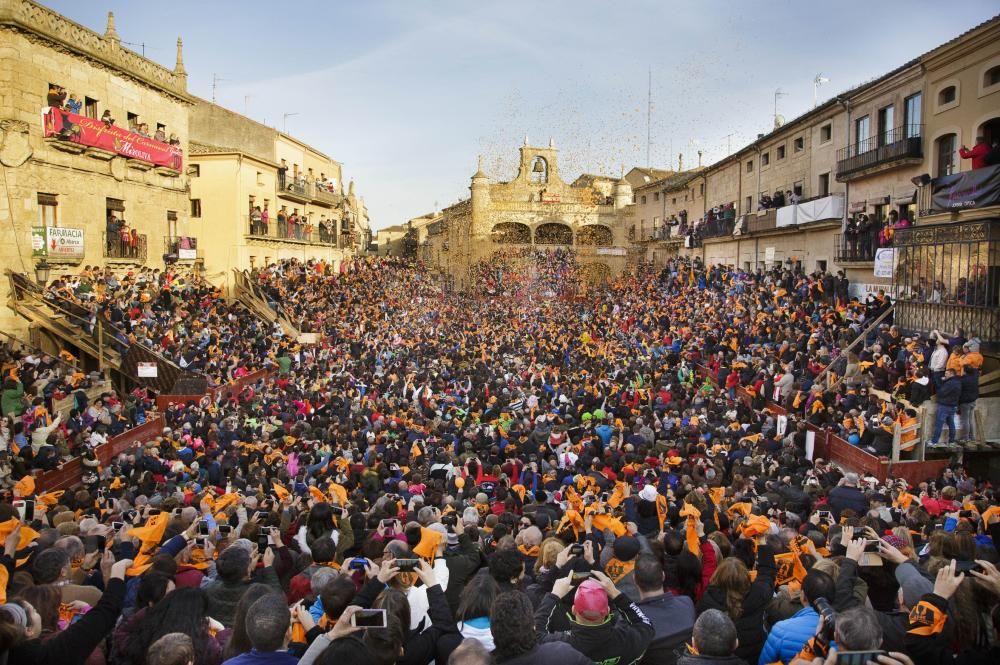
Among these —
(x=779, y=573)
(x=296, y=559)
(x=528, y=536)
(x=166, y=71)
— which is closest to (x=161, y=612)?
(x=296, y=559)

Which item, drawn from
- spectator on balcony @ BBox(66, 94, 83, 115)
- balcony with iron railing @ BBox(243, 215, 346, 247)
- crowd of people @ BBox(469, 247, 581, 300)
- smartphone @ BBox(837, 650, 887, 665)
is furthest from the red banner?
smartphone @ BBox(837, 650, 887, 665)

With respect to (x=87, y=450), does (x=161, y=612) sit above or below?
above

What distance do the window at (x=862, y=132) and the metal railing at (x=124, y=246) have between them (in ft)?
81.8

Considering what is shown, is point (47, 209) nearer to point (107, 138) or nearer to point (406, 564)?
point (107, 138)

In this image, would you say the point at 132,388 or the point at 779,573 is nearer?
the point at 779,573

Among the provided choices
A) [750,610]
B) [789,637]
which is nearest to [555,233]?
[750,610]

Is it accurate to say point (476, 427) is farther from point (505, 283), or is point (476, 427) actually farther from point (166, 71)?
point (505, 283)

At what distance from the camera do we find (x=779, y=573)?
5.20 m

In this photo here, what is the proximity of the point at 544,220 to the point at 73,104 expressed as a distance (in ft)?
102

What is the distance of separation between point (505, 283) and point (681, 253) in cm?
1085

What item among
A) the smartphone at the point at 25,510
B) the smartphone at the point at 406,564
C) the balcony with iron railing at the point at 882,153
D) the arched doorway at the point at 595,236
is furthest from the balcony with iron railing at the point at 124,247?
the arched doorway at the point at 595,236

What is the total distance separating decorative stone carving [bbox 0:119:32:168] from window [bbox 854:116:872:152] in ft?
83.6

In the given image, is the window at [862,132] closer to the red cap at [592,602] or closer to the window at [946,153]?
the window at [946,153]

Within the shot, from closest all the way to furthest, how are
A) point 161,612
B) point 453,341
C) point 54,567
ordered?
point 161,612, point 54,567, point 453,341
